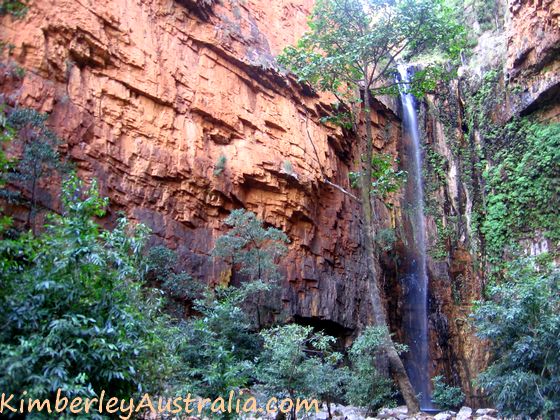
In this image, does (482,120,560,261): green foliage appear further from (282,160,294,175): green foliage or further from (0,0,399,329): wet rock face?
(282,160,294,175): green foliage

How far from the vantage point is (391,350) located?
1168 centimetres

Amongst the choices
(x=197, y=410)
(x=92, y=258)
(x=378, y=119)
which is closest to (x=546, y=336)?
(x=197, y=410)

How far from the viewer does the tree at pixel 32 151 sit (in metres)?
11.4

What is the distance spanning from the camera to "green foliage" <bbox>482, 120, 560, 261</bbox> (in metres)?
17.2

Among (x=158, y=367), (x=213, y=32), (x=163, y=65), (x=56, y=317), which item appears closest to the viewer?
(x=56, y=317)

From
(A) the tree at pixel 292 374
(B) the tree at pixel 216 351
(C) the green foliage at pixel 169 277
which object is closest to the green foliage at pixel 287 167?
(B) the tree at pixel 216 351

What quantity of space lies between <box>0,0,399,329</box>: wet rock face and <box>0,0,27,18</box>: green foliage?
0.40 metres

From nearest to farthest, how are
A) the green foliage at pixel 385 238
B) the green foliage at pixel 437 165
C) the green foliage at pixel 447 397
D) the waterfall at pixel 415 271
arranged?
the green foliage at pixel 447 397 < the waterfall at pixel 415 271 < the green foliage at pixel 385 238 < the green foliage at pixel 437 165

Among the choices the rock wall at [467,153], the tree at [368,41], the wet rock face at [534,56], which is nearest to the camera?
the tree at [368,41]

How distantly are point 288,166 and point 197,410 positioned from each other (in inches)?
409

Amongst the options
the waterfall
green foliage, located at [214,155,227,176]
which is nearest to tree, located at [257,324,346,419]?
green foliage, located at [214,155,227,176]

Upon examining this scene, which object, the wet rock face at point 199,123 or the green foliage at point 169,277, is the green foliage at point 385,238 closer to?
the wet rock face at point 199,123

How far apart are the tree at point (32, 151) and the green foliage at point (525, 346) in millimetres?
10233

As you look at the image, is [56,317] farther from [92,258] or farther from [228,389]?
[228,389]
